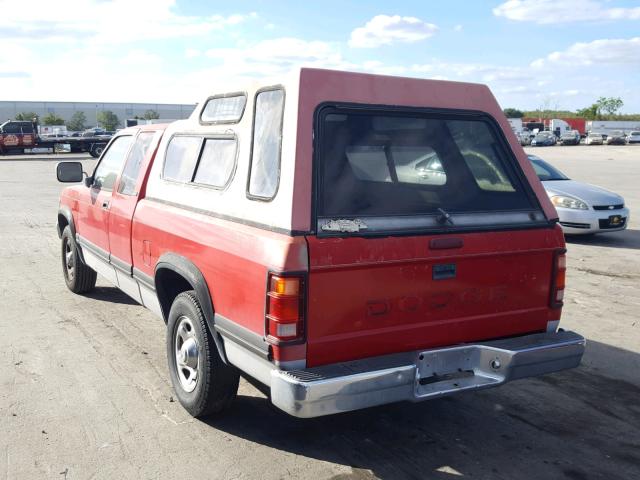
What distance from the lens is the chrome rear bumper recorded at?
10.4ft

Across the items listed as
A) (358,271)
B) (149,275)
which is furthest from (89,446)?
(358,271)

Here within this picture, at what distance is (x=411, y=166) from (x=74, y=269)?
14.7ft

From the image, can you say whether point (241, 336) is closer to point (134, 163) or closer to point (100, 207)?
point (134, 163)

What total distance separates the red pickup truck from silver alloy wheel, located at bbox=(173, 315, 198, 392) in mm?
13

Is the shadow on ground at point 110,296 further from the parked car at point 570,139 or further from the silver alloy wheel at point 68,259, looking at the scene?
the parked car at point 570,139

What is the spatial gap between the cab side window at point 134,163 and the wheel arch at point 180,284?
3.45 feet

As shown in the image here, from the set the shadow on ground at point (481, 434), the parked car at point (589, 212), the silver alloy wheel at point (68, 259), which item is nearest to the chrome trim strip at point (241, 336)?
the shadow on ground at point (481, 434)

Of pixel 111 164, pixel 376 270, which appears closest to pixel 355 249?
pixel 376 270

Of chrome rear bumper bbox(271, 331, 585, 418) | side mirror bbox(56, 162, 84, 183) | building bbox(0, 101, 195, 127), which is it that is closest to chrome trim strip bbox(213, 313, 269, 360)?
chrome rear bumper bbox(271, 331, 585, 418)

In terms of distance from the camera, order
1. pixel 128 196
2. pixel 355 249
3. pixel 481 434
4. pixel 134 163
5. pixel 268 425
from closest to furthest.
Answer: pixel 355 249, pixel 481 434, pixel 268 425, pixel 128 196, pixel 134 163

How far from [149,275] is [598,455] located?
10.6ft

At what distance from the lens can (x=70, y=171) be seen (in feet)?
20.8

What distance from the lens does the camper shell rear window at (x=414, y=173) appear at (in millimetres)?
3488

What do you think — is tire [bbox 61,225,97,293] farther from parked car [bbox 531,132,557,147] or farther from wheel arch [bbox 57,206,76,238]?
parked car [bbox 531,132,557,147]
